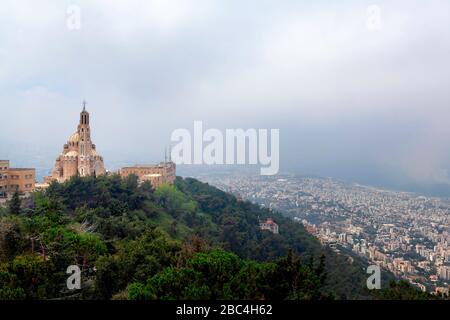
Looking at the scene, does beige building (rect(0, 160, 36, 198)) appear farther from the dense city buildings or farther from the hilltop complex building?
the dense city buildings

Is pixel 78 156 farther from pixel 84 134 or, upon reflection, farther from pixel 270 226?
pixel 270 226

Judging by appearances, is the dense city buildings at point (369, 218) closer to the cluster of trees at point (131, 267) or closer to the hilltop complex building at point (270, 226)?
the hilltop complex building at point (270, 226)

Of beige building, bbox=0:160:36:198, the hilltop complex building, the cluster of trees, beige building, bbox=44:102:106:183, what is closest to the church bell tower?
beige building, bbox=44:102:106:183

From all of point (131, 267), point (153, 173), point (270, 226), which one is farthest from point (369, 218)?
point (131, 267)

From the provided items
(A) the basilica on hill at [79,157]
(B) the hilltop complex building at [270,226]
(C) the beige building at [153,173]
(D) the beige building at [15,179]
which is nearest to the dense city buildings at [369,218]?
(B) the hilltop complex building at [270,226]

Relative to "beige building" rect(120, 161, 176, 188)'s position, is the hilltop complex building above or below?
below
